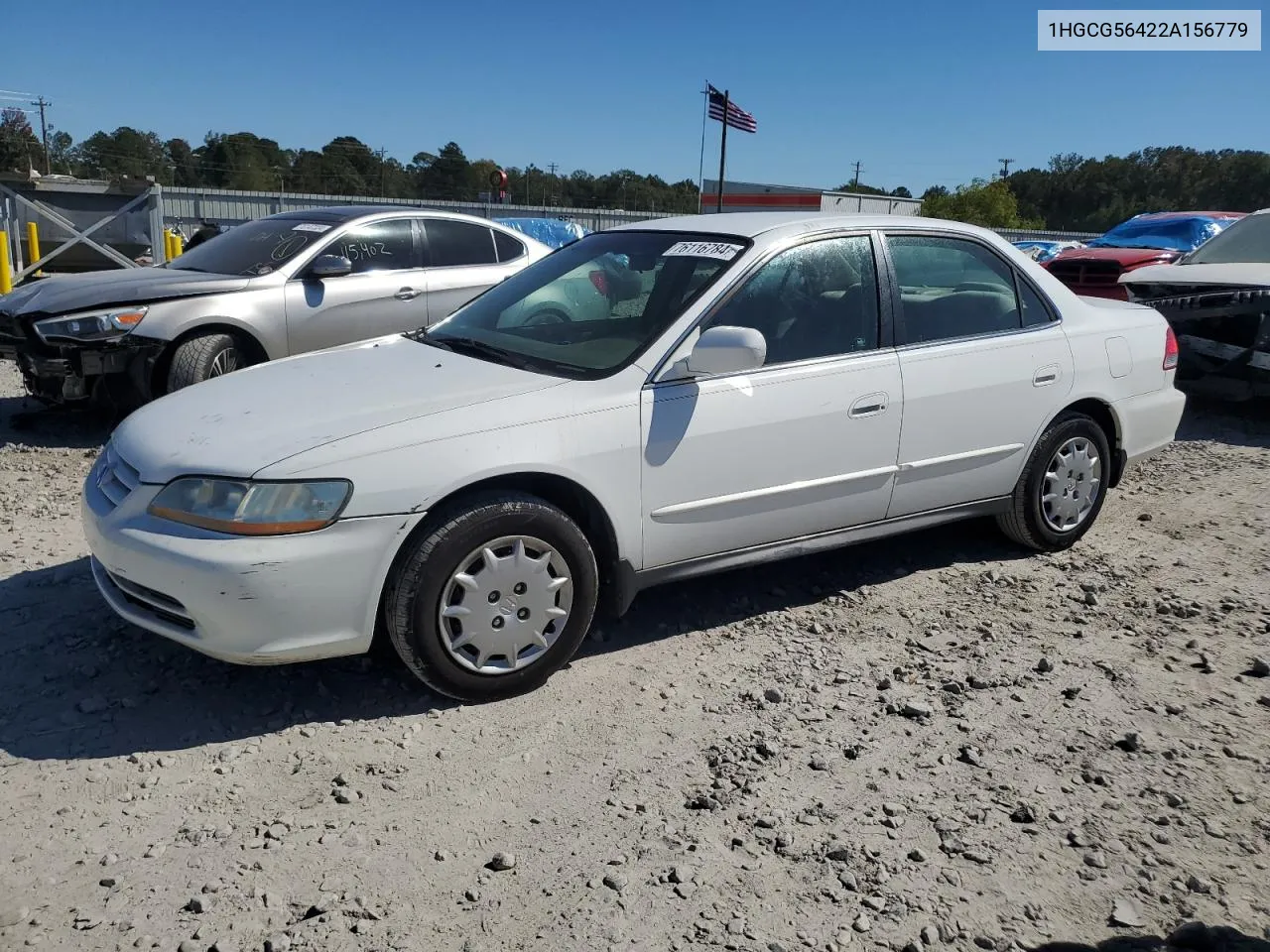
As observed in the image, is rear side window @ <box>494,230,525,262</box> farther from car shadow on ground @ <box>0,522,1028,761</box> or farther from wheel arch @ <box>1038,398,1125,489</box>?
wheel arch @ <box>1038,398,1125,489</box>

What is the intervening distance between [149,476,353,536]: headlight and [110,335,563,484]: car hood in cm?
6

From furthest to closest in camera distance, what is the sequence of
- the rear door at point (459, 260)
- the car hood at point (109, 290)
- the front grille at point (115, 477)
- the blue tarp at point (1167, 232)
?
the blue tarp at point (1167, 232)
the rear door at point (459, 260)
the car hood at point (109, 290)
the front grille at point (115, 477)

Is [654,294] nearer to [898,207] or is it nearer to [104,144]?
[898,207]

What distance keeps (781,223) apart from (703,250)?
374 mm

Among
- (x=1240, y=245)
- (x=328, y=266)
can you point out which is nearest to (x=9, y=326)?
(x=328, y=266)

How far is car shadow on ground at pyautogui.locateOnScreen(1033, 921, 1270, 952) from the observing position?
7.64 ft

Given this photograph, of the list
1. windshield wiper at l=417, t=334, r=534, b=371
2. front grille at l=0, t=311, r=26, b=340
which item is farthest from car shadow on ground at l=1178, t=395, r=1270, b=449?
front grille at l=0, t=311, r=26, b=340

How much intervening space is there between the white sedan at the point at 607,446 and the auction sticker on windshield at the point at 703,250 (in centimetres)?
1

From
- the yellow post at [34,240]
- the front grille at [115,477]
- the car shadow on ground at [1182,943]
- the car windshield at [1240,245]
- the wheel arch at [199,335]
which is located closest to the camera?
the car shadow on ground at [1182,943]

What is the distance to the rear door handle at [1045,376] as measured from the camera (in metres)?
4.55

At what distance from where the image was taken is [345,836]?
2729mm

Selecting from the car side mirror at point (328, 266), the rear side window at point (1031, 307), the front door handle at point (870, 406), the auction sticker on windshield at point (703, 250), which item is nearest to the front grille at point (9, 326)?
the car side mirror at point (328, 266)

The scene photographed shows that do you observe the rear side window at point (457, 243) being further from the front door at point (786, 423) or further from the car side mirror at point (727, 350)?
the car side mirror at point (727, 350)

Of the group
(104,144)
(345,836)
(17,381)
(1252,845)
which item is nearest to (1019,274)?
(1252,845)
